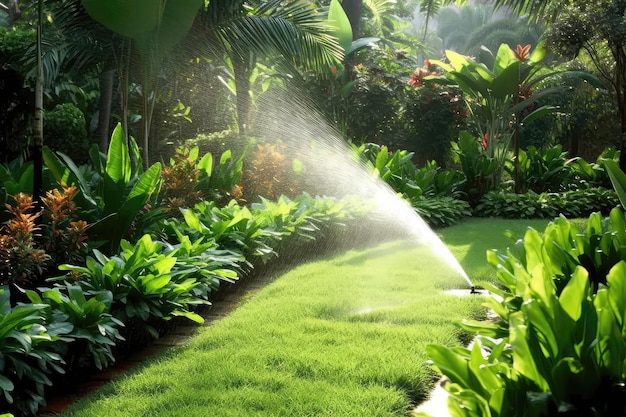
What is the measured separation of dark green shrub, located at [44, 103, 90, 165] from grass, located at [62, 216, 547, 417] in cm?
493

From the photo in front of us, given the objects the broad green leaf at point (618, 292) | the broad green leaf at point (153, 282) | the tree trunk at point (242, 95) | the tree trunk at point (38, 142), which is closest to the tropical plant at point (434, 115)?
the tree trunk at point (242, 95)

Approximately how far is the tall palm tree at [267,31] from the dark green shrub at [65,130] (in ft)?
6.78

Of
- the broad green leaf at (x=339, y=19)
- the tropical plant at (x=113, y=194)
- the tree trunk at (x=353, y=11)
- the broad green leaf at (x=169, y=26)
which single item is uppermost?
the tree trunk at (x=353, y=11)

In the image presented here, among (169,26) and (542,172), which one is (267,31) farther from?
(542,172)

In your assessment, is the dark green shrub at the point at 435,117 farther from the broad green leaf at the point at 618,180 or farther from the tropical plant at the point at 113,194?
the broad green leaf at the point at 618,180

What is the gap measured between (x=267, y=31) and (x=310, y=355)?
588 centimetres

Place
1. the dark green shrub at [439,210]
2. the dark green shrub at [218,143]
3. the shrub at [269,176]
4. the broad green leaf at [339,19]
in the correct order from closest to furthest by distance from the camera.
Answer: the shrub at [269,176] → the dark green shrub at [439,210] → the dark green shrub at [218,143] → the broad green leaf at [339,19]

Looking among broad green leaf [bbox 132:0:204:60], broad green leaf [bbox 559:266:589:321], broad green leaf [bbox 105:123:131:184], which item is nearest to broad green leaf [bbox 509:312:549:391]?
broad green leaf [bbox 559:266:589:321]

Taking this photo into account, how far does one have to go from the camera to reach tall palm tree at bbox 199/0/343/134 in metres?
Result: 8.47

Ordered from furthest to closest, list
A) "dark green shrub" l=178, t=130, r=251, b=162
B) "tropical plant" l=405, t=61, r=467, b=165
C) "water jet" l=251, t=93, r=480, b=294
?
"tropical plant" l=405, t=61, r=467, b=165 < "dark green shrub" l=178, t=130, r=251, b=162 < "water jet" l=251, t=93, r=480, b=294

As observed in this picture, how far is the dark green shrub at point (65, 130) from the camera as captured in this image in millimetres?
9039

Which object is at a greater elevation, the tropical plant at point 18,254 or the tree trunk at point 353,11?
the tree trunk at point 353,11

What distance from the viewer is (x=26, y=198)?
376cm

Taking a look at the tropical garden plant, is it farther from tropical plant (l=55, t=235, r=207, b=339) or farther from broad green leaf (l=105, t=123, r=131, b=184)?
broad green leaf (l=105, t=123, r=131, b=184)
